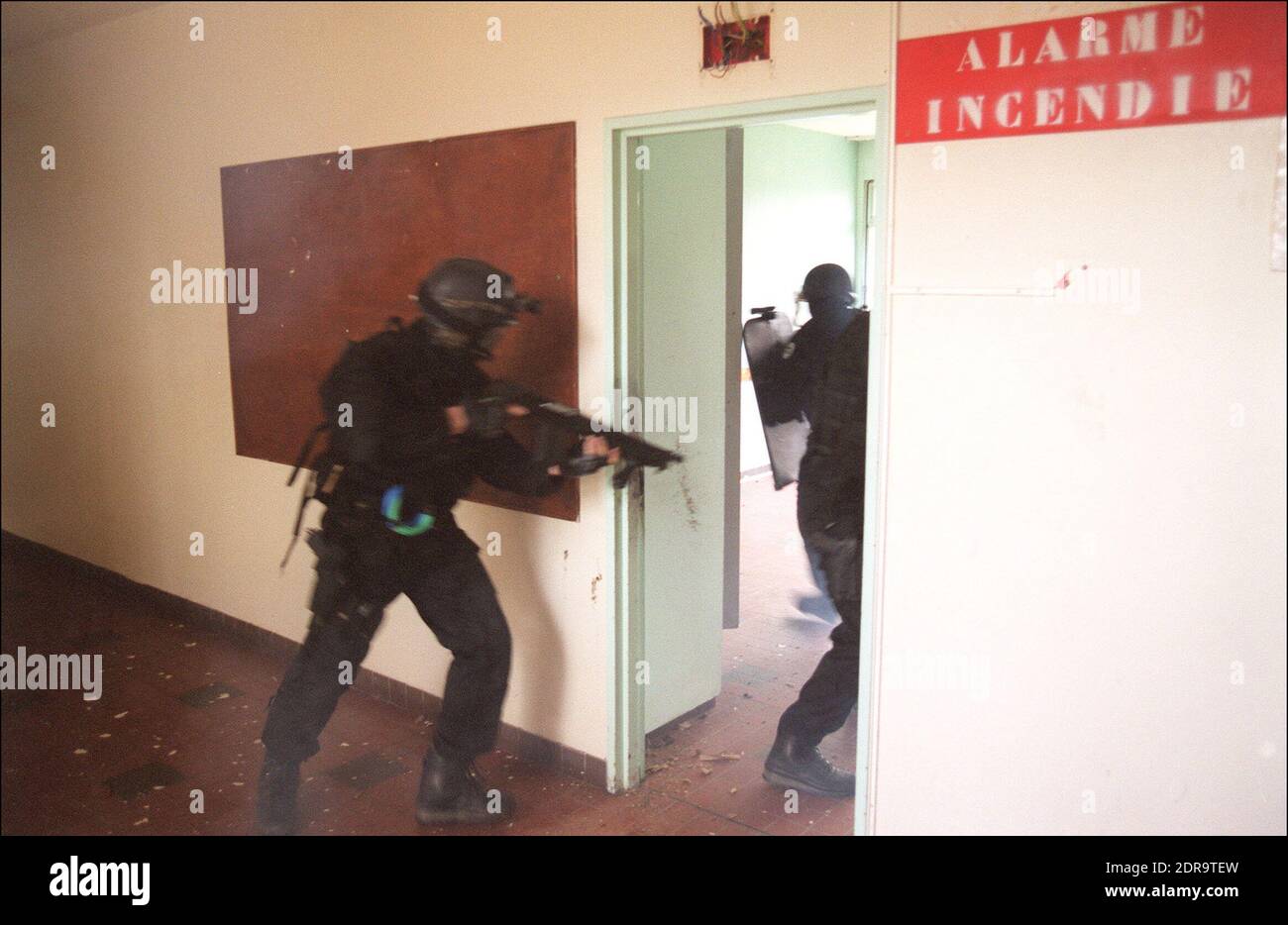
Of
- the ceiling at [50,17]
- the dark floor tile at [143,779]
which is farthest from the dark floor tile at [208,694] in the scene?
the ceiling at [50,17]

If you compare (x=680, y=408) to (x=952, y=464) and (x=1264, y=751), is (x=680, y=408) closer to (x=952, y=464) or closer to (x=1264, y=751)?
(x=952, y=464)

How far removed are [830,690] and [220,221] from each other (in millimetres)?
3000

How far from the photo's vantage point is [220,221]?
400cm

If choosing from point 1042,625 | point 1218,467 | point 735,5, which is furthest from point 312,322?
point 1218,467

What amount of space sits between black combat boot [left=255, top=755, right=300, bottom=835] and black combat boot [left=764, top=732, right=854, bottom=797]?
1.40 m

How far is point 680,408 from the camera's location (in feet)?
10.4

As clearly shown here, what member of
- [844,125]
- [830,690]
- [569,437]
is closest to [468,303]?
[569,437]

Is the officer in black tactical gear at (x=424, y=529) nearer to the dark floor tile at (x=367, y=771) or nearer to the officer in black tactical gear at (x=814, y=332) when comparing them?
the dark floor tile at (x=367, y=771)

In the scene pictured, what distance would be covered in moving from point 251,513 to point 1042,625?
314cm

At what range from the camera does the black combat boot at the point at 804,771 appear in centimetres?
295

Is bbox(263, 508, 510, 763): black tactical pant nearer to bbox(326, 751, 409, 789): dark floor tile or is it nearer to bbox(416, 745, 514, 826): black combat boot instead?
bbox(416, 745, 514, 826): black combat boot

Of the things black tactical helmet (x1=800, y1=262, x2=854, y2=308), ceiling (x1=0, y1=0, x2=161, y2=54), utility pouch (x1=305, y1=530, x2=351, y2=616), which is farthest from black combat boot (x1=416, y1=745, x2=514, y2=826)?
ceiling (x1=0, y1=0, x2=161, y2=54)

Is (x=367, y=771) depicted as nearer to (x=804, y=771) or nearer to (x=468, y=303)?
(x=804, y=771)

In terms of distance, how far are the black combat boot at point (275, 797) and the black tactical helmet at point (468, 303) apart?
1287 mm
